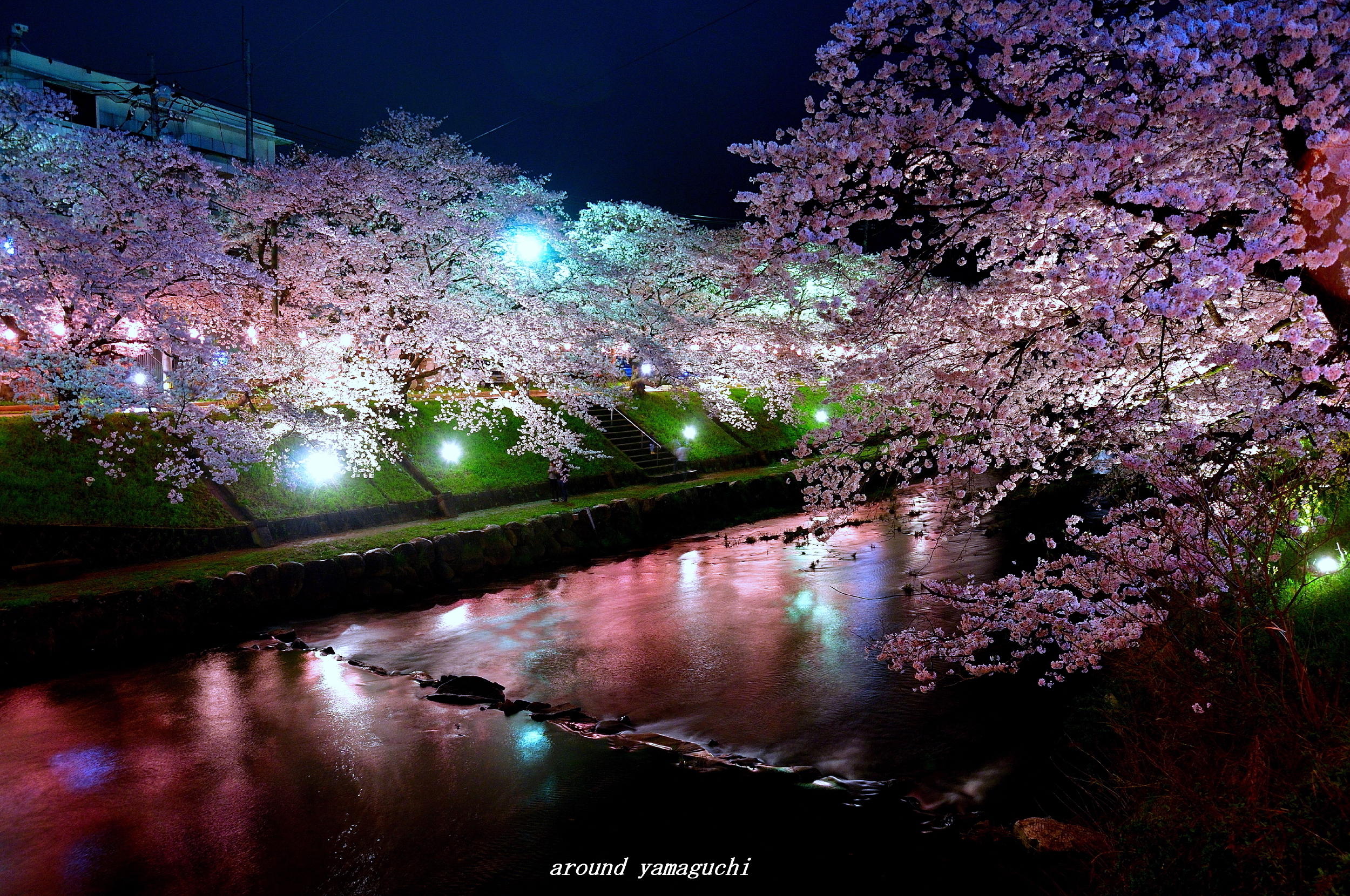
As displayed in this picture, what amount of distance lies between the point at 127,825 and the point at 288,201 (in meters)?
16.1

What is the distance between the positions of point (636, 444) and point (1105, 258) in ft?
80.4

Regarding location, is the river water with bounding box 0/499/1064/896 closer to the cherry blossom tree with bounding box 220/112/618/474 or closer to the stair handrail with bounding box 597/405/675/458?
the cherry blossom tree with bounding box 220/112/618/474

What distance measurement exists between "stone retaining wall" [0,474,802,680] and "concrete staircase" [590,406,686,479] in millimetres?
4000

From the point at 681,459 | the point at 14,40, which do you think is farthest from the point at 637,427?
the point at 14,40

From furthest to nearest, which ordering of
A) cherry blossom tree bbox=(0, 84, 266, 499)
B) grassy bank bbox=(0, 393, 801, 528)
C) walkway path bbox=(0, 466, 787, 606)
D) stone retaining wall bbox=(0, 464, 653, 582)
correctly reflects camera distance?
grassy bank bbox=(0, 393, 801, 528) → stone retaining wall bbox=(0, 464, 653, 582) → cherry blossom tree bbox=(0, 84, 266, 499) → walkway path bbox=(0, 466, 787, 606)

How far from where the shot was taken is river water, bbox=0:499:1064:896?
257 inches

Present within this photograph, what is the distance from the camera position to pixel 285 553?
53.7 feet

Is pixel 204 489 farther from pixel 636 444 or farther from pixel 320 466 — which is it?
pixel 636 444

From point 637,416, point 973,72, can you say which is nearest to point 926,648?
point 973,72

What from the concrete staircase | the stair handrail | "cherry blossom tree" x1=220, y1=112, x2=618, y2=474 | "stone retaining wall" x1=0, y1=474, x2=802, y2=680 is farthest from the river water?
the stair handrail

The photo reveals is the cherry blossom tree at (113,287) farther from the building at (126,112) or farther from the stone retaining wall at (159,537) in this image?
the building at (126,112)

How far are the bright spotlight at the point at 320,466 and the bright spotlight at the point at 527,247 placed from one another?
7446 mm

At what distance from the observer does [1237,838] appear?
3871mm

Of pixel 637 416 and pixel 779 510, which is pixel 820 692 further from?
pixel 637 416
